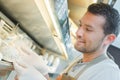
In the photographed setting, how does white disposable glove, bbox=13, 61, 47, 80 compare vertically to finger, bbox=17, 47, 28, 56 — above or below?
below

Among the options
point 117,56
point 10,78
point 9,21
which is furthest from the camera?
point 117,56

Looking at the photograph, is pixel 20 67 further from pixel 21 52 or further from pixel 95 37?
pixel 95 37

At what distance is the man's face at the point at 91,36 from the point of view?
4.81 feet

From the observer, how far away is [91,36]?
1.47m

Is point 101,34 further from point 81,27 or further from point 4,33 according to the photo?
point 4,33


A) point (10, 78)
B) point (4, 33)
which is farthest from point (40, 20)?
Result: point (10, 78)

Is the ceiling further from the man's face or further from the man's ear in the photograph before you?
the man's ear

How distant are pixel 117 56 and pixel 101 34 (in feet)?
12.4

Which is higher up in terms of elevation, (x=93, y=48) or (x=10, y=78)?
(x=93, y=48)

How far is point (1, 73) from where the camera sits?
144 centimetres

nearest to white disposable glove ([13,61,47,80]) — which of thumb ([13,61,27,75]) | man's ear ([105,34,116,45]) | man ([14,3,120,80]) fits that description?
thumb ([13,61,27,75])

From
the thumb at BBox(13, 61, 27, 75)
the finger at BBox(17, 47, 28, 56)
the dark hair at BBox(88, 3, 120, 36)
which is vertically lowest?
the dark hair at BBox(88, 3, 120, 36)

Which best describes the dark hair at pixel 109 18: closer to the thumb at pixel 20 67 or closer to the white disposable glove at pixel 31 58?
the white disposable glove at pixel 31 58

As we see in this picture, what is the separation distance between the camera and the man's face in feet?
4.81
